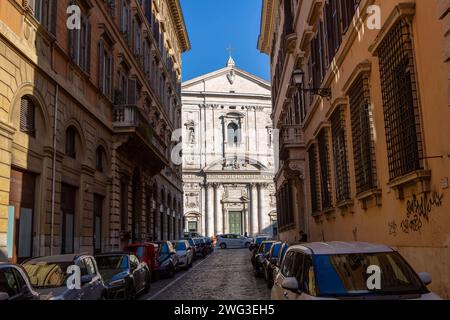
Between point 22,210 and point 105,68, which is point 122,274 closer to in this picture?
point 22,210

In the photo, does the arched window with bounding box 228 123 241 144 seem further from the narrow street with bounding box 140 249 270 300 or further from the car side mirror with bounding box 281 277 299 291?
the car side mirror with bounding box 281 277 299 291

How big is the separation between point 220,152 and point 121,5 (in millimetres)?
41404

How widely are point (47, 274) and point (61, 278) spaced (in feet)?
0.90

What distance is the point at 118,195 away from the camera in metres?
23.9

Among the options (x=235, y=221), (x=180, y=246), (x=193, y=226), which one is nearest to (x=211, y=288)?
(x=180, y=246)

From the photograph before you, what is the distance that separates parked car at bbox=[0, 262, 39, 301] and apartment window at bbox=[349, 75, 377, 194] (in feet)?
27.6

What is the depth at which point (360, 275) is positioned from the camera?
249 inches

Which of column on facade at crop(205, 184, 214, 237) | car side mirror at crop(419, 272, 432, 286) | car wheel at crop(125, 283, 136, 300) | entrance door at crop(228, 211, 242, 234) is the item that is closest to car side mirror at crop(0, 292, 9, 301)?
car side mirror at crop(419, 272, 432, 286)

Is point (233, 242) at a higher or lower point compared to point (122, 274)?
higher

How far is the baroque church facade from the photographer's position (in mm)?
64812

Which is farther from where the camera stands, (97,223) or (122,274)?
(97,223)
